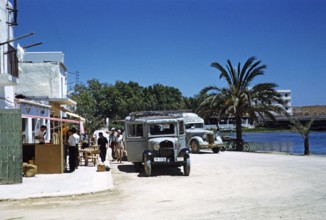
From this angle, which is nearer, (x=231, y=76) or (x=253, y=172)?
(x=253, y=172)

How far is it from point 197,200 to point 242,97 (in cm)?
2282

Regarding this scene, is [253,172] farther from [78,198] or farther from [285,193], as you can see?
[78,198]

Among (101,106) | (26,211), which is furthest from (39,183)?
(101,106)

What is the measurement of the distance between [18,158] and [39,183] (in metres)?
0.99

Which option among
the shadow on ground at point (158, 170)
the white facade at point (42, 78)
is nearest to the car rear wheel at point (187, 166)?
the shadow on ground at point (158, 170)

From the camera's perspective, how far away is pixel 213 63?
106 feet

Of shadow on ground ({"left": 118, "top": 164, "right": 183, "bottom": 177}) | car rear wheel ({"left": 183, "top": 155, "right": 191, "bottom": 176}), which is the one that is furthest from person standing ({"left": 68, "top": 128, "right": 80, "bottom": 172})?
car rear wheel ({"left": 183, "top": 155, "right": 191, "bottom": 176})

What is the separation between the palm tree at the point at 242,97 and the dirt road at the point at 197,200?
55.4 feet

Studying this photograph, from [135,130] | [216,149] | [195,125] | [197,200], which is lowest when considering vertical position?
[197,200]

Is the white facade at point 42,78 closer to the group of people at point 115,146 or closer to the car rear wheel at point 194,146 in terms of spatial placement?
the car rear wheel at point 194,146

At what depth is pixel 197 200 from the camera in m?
9.56

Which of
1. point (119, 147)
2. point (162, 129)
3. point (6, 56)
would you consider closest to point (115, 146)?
point (119, 147)

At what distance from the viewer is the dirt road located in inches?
315

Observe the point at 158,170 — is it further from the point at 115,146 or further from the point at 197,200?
the point at 197,200
